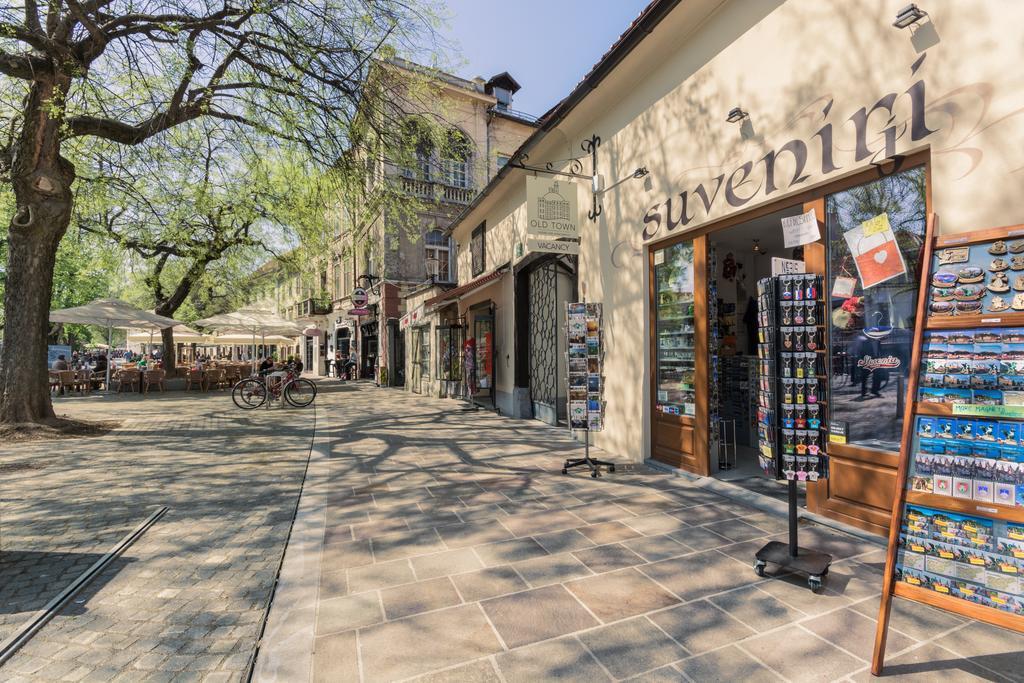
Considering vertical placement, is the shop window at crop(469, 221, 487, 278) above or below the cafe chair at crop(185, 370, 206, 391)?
above

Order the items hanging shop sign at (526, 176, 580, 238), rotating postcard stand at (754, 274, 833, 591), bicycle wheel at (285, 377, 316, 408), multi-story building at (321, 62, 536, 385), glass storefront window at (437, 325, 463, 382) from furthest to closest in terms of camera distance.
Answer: multi-story building at (321, 62, 536, 385)
glass storefront window at (437, 325, 463, 382)
bicycle wheel at (285, 377, 316, 408)
hanging shop sign at (526, 176, 580, 238)
rotating postcard stand at (754, 274, 833, 591)

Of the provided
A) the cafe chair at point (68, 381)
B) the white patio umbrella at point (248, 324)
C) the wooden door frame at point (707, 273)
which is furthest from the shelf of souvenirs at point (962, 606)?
the cafe chair at point (68, 381)

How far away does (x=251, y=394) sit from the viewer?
11.6m

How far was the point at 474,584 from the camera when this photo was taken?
111 inches

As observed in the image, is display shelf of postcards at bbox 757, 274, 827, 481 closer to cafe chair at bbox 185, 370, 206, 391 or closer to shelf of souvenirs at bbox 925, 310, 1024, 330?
shelf of souvenirs at bbox 925, 310, 1024, 330

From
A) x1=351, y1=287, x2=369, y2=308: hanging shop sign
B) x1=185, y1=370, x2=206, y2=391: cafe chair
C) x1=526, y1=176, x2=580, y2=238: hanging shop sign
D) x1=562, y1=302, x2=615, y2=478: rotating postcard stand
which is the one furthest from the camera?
x1=351, y1=287, x2=369, y2=308: hanging shop sign

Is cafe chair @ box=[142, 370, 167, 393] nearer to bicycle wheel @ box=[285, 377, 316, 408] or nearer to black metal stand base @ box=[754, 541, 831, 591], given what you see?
bicycle wheel @ box=[285, 377, 316, 408]

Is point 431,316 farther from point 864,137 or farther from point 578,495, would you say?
point 864,137

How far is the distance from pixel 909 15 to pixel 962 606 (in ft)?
11.0

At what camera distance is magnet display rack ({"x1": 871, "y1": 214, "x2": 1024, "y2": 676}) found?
77.9 inches

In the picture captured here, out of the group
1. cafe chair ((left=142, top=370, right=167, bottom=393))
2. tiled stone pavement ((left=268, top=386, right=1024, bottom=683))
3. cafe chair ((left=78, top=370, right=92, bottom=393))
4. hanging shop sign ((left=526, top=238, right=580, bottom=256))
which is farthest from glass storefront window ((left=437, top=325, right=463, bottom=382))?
cafe chair ((left=78, top=370, right=92, bottom=393))

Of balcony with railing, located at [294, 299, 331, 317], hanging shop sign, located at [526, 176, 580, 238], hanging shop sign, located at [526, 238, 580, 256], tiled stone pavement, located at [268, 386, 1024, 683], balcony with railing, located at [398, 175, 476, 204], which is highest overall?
balcony with railing, located at [398, 175, 476, 204]

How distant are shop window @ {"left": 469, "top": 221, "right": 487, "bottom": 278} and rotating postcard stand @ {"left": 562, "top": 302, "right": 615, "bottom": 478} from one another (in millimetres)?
7197

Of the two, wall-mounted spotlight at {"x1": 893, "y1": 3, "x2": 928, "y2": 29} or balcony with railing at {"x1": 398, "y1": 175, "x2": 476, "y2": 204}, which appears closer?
wall-mounted spotlight at {"x1": 893, "y1": 3, "x2": 928, "y2": 29}
